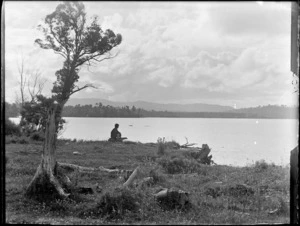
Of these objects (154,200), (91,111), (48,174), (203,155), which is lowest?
(154,200)

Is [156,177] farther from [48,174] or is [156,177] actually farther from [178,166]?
[48,174]

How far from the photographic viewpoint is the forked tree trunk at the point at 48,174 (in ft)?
35.8

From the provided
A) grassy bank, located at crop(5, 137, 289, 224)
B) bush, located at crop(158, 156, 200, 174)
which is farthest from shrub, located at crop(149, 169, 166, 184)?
bush, located at crop(158, 156, 200, 174)

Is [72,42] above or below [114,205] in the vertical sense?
above

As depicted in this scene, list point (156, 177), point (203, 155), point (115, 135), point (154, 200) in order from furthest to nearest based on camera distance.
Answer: point (115, 135) < point (203, 155) < point (156, 177) < point (154, 200)

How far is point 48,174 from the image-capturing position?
37.8 feet

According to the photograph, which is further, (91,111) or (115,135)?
(115,135)

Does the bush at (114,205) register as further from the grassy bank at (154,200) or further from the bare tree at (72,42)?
the bare tree at (72,42)

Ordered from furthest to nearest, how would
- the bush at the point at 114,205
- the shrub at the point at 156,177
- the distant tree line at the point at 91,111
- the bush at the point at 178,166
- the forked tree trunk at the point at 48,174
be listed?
the bush at the point at 178,166
the distant tree line at the point at 91,111
the shrub at the point at 156,177
the forked tree trunk at the point at 48,174
the bush at the point at 114,205

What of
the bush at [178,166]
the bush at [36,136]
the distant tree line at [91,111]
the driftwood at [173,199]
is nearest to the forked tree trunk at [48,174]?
the driftwood at [173,199]

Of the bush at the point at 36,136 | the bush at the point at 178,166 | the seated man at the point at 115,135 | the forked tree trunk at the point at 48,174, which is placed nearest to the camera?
the forked tree trunk at the point at 48,174

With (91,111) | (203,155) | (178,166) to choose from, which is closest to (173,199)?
(178,166)

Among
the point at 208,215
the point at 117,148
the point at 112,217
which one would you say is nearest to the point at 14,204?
the point at 112,217

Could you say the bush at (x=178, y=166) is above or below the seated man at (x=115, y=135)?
below
